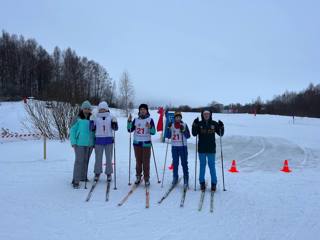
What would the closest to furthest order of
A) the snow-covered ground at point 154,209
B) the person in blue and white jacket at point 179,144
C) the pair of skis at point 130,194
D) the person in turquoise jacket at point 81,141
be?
the snow-covered ground at point 154,209, the pair of skis at point 130,194, the person in turquoise jacket at point 81,141, the person in blue and white jacket at point 179,144

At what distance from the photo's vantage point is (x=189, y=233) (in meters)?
4.47

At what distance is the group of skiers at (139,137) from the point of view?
6.70 metres

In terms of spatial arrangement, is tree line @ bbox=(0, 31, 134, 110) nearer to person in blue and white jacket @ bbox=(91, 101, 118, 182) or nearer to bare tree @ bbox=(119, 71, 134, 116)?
bare tree @ bbox=(119, 71, 134, 116)

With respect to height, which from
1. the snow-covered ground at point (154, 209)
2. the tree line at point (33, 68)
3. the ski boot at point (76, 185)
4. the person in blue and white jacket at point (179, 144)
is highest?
the tree line at point (33, 68)

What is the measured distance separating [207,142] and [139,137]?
158cm

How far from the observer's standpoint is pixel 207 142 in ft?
21.8

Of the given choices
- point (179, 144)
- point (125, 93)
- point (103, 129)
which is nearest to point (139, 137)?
point (103, 129)

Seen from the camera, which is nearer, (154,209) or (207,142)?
(154,209)

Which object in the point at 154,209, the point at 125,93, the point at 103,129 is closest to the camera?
the point at 154,209

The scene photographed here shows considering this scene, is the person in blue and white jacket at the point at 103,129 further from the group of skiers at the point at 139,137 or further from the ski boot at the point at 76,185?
the ski boot at the point at 76,185

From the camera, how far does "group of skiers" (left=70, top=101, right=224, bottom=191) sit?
670 centimetres

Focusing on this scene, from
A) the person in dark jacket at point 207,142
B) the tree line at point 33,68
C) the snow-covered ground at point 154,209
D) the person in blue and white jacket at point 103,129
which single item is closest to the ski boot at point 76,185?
the snow-covered ground at point 154,209

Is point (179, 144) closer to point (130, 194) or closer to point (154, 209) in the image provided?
point (130, 194)

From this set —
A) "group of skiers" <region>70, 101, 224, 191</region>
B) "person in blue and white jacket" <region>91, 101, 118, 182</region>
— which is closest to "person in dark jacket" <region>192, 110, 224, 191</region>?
"group of skiers" <region>70, 101, 224, 191</region>
